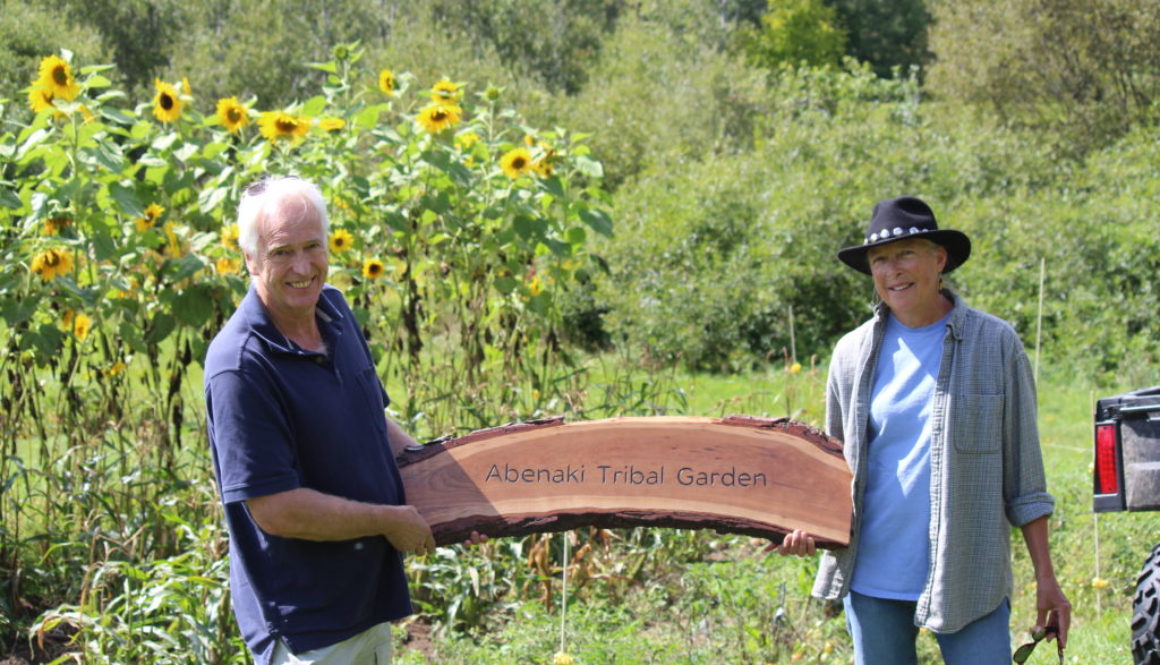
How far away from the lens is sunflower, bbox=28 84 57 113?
421 cm

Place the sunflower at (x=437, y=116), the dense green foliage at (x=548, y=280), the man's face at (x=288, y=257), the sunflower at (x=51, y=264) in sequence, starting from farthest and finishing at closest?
the sunflower at (x=437, y=116), the dense green foliage at (x=548, y=280), the sunflower at (x=51, y=264), the man's face at (x=288, y=257)

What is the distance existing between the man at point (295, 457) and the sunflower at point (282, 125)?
7.68ft

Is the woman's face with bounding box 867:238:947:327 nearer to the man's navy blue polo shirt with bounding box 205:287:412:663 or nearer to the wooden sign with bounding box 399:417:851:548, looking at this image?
the wooden sign with bounding box 399:417:851:548

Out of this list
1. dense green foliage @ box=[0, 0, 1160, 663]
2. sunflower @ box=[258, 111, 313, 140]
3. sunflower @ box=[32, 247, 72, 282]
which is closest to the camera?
sunflower @ box=[32, 247, 72, 282]

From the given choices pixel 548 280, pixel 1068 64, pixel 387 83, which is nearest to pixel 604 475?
pixel 387 83

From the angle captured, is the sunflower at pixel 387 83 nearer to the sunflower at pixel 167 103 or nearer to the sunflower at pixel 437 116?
the sunflower at pixel 437 116

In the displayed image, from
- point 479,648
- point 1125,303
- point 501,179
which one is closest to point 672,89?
point 1125,303

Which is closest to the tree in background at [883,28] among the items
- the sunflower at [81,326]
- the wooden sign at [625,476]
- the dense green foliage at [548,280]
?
the dense green foliage at [548,280]

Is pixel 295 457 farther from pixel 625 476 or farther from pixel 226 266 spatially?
pixel 226 266

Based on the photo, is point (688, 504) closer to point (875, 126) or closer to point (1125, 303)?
point (1125, 303)

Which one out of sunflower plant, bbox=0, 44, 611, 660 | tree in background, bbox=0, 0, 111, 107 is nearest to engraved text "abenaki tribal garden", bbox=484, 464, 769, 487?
sunflower plant, bbox=0, 44, 611, 660

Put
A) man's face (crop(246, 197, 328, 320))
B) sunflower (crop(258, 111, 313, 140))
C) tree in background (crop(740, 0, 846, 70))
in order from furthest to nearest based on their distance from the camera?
1. tree in background (crop(740, 0, 846, 70))
2. sunflower (crop(258, 111, 313, 140))
3. man's face (crop(246, 197, 328, 320))

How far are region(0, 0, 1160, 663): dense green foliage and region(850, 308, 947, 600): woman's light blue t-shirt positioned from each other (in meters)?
1.38

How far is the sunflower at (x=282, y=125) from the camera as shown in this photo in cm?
467
